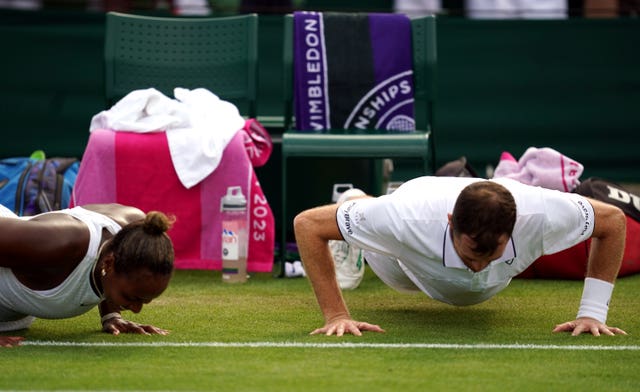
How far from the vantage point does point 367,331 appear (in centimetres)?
505

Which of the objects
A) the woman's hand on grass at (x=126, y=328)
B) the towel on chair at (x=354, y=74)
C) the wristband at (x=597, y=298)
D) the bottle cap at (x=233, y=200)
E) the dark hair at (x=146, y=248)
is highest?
the towel on chair at (x=354, y=74)

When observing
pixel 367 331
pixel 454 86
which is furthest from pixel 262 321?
pixel 454 86

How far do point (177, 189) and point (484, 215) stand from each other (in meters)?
2.91

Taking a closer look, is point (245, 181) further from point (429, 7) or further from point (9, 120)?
point (429, 7)

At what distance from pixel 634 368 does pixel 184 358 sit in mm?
1665

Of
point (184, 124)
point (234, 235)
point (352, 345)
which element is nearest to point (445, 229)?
point (352, 345)

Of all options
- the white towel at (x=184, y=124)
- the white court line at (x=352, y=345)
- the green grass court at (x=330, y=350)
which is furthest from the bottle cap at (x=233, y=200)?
the white court line at (x=352, y=345)

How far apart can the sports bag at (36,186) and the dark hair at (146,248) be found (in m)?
2.88

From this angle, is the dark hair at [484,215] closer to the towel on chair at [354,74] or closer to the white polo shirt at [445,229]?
the white polo shirt at [445,229]

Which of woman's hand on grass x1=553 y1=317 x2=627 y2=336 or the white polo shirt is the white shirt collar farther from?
woman's hand on grass x1=553 y1=317 x2=627 y2=336

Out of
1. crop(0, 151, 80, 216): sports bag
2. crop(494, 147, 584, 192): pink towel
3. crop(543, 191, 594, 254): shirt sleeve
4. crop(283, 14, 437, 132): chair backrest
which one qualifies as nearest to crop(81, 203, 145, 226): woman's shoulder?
crop(543, 191, 594, 254): shirt sleeve

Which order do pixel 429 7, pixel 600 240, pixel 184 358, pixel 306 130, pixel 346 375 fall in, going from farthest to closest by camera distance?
pixel 429 7 < pixel 306 130 < pixel 600 240 < pixel 184 358 < pixel 346 375

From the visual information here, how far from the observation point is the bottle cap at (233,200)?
679 centimetres

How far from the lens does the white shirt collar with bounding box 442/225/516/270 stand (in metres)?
4.74
